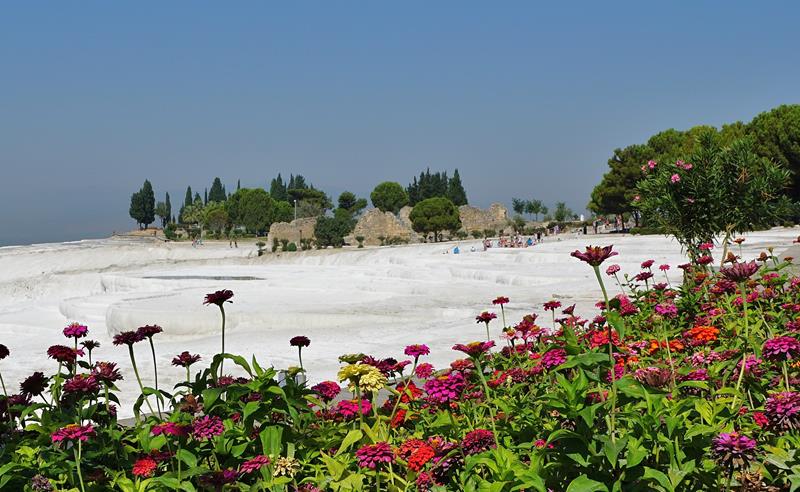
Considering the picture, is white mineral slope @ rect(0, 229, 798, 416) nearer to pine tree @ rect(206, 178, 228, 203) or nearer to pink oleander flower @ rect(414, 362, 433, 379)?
pink oleander flower @ rect(414, 362, 433, 379)

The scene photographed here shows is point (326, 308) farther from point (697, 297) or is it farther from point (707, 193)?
point (697, 297)

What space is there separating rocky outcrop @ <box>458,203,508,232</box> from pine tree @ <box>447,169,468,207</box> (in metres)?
21.9

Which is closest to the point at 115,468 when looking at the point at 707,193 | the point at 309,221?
the point at 707,193

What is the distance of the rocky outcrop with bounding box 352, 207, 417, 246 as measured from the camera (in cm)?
5592

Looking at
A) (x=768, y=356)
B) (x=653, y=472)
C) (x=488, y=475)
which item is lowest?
(x=488, y=475)

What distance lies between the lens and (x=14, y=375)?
8477 millimetres

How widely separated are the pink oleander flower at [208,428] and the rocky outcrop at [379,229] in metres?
52.3

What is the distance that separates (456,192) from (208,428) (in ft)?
286

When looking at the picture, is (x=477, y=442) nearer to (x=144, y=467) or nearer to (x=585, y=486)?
(x=585, y=486)

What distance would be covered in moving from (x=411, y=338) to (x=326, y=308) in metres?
3.25

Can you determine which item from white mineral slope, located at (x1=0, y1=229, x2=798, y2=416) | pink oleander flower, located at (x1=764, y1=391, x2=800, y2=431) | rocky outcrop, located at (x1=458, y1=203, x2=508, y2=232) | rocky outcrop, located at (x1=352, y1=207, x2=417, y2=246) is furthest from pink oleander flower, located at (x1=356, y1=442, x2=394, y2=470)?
rocky outcrop, located at (x1=458, y1=203, x2=508, y2=232)

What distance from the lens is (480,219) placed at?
64.0 metres

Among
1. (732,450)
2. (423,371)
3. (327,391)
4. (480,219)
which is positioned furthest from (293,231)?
(732,450)

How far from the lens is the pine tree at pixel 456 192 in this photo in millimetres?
88375
